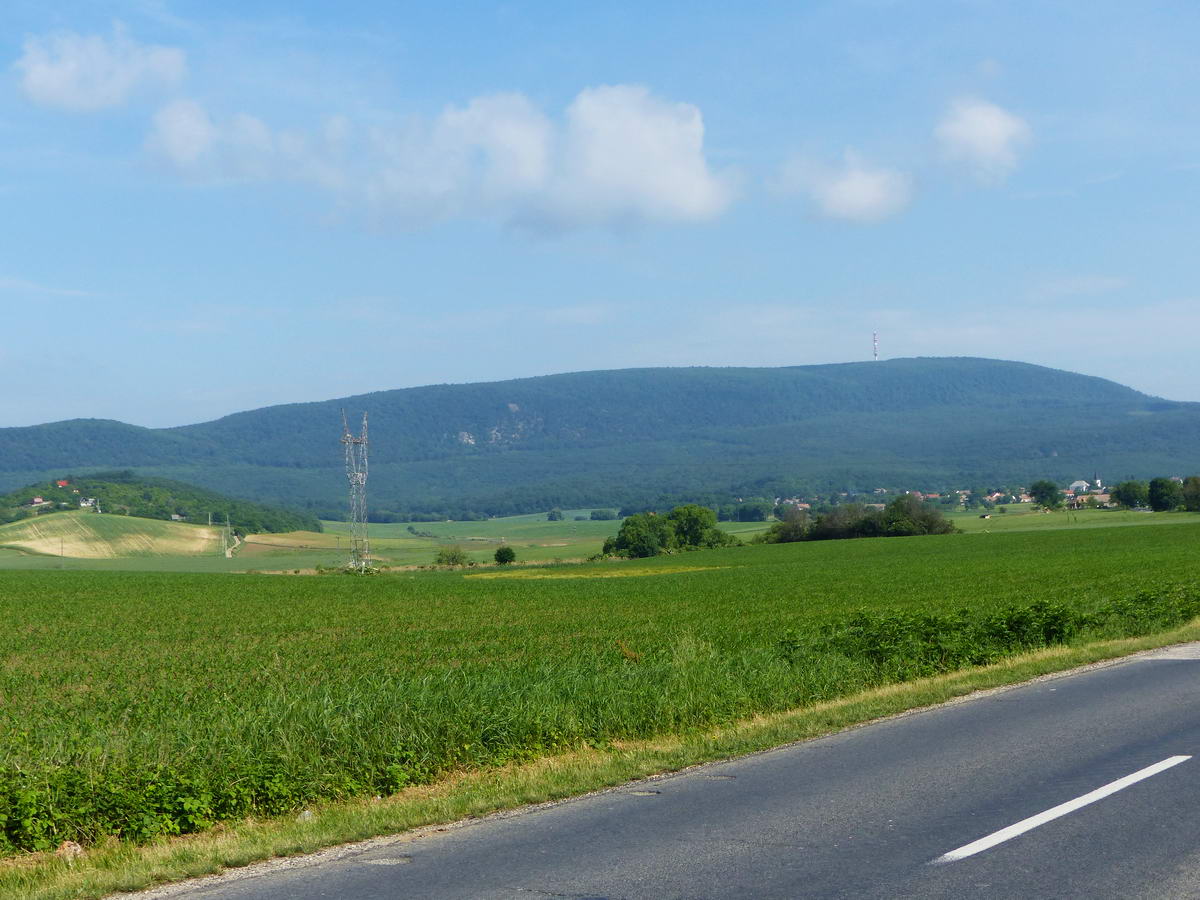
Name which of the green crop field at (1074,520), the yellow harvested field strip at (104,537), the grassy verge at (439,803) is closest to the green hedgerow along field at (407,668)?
the grassy verge at (439,803)

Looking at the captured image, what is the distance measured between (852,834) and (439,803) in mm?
3466

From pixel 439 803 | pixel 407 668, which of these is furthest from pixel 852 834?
pixel 407 668

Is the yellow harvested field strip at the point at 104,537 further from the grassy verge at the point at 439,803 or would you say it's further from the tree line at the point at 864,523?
the grassy verge at the point at 439,803

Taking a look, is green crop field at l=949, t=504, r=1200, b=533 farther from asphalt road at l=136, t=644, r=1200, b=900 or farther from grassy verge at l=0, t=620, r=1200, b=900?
asphalt road at l=136, t=644, r=1200, b=900

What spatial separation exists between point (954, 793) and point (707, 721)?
4.58 metres

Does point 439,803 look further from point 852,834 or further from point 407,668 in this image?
point 407,668

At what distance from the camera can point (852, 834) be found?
336 inches

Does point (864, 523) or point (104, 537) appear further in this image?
point (104, 537)

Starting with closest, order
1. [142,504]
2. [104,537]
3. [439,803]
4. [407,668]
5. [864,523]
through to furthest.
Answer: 1. [439,803]
2. [407,668]
3. [864,523]
4. [104,537]
5. [142,504]

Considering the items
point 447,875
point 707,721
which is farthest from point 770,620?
point 447,875

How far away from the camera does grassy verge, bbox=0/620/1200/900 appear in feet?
27.4

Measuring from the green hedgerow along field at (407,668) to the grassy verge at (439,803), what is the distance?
345 millimetres

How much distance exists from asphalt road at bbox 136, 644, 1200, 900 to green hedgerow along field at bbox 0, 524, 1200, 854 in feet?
6.77

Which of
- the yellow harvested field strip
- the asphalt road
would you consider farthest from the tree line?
the asphalt road
